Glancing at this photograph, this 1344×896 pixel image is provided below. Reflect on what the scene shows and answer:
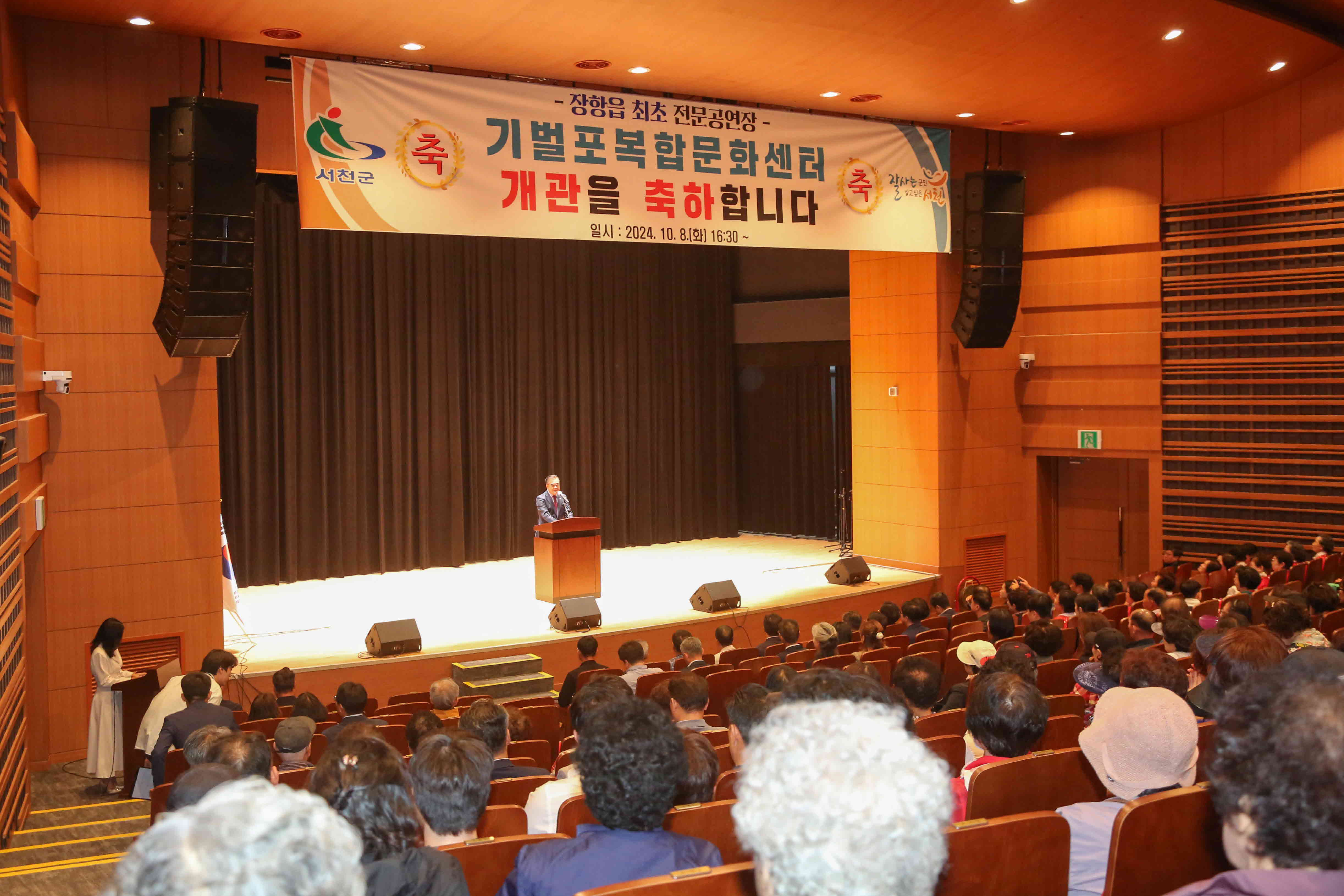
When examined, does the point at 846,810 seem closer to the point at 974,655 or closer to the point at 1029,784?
the point at 1029,784

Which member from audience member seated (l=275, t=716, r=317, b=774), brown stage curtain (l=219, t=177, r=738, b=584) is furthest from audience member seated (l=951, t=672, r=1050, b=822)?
brown stage curtain (l=219, t=177, r=738, b=584)

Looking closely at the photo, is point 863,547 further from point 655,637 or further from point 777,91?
point 777,91

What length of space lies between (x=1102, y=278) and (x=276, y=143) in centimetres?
833

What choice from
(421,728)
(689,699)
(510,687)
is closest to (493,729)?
(421,728)

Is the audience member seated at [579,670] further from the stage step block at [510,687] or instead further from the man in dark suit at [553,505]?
the man in dark suit at [553,505]

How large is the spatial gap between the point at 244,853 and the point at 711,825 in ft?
5.17

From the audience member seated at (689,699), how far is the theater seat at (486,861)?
5.67 feet

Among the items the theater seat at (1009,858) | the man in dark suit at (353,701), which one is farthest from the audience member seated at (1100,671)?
the man in dark suit at (353,701)

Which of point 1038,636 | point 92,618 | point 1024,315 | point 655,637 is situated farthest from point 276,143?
point 1024,315

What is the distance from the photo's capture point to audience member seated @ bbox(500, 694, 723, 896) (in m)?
1.97

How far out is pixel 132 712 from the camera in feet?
21.6

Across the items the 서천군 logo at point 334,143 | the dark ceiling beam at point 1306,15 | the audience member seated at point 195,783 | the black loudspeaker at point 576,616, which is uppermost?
the dark ceiling beam at point 1306,15

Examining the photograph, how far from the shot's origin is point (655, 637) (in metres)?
9.49

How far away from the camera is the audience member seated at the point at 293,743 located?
14.0 feet
